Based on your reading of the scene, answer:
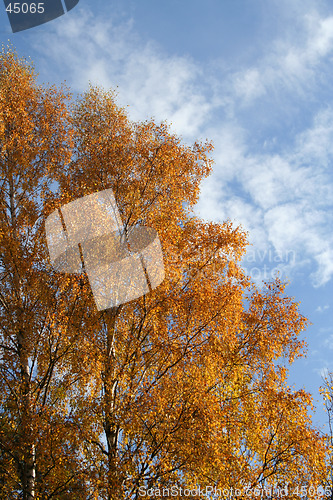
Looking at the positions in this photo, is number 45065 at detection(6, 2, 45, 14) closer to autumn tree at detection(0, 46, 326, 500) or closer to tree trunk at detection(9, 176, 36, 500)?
autumn tree at detection(0, 46, 326, 500)

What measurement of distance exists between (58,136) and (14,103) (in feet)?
4.72

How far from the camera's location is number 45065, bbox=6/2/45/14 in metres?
12.9

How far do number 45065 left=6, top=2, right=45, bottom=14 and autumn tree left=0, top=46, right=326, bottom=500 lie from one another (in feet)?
8.28

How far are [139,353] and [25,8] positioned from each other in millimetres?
11115

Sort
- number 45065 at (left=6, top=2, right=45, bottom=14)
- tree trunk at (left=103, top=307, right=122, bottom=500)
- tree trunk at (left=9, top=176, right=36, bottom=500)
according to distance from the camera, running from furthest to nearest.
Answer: number 45065 at (left=6, top=2, right=45, bottom=14), tree trunk at (left=9, top=176, right=36, bottom=500), tree trunk at (left=103, top=307, right=122, bottom=500)

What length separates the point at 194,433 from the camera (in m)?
7.97

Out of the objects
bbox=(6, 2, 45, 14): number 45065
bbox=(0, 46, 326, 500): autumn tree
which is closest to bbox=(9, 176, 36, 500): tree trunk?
bbox=(0, 46, 326, 500): autumn tree

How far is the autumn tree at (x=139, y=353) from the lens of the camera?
800 centimetres

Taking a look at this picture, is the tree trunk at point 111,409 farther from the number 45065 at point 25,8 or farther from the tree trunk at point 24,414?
the number 45065 at point 25,8

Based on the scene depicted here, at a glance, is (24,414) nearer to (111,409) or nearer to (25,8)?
(111,409)

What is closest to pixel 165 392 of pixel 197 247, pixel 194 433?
pixel 194 433

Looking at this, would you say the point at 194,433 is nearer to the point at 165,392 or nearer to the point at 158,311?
the point at 165,392

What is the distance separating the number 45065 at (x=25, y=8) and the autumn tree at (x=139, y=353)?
8.28ft

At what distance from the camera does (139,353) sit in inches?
365
